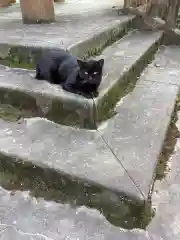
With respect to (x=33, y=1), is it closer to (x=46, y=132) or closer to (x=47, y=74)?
(x=47, y=74)

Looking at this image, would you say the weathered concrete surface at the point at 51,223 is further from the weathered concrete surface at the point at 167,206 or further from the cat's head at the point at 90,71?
the cat's head at the point at 90,71

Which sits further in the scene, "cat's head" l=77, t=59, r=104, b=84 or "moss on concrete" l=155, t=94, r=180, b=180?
"cat's head" l=77, t=59, r=104, b=84

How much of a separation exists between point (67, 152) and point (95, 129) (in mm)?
306

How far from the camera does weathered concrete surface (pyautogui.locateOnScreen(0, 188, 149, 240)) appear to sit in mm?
1543

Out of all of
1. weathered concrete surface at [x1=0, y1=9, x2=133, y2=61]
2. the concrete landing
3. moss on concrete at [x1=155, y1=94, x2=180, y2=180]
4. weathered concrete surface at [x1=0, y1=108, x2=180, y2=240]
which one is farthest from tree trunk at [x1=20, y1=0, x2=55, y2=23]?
weathered concrete surface at [x1=0, y1=108, x2=180, y2=240]

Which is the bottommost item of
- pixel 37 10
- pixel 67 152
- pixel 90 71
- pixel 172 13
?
pixel 67 152

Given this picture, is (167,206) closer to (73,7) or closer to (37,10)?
(37,10)

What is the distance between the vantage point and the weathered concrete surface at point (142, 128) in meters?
1.73

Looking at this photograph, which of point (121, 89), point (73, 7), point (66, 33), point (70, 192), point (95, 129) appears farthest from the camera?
point (73, 7)

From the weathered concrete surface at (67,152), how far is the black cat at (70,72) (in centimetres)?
31

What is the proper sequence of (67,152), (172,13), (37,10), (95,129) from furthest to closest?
(172,13), (37,10), (95,129), (67,152)

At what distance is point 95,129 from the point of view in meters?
2.08

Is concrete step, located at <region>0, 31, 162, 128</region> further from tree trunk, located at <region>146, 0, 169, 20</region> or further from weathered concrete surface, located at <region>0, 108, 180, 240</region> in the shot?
tree trunk, located at <region>146, 0, 169, 20</region>

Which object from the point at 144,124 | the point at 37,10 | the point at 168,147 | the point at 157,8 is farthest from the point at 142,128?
the point at 157,8
